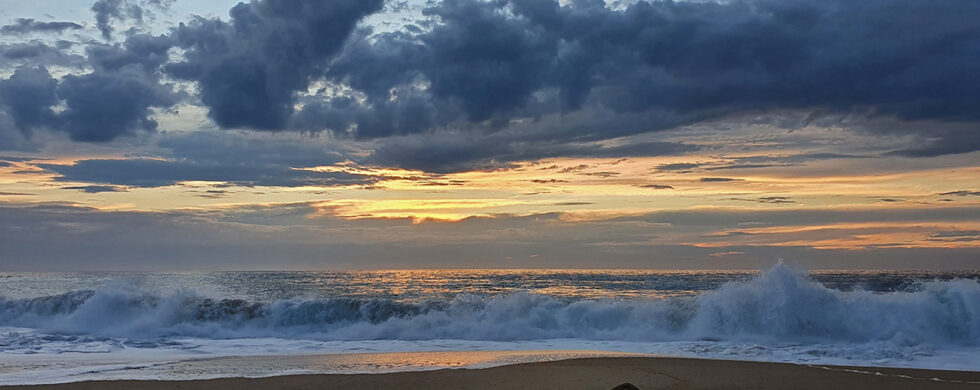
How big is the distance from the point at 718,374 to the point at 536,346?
20.3ft

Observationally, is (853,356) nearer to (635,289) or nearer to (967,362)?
(967,362)

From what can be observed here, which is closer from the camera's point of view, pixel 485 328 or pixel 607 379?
pixel 607 379

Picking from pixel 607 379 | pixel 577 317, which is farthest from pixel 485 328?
pixel 607 379

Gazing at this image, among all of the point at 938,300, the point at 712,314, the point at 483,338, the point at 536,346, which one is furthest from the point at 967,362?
the point at 483,338

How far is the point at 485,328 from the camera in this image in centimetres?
1998

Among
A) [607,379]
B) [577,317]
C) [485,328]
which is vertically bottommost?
[485,328]

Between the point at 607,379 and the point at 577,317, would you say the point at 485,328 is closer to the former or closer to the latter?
the point at 577,317

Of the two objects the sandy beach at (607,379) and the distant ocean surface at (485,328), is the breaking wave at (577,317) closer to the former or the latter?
the distant ocean surface at (485,328)

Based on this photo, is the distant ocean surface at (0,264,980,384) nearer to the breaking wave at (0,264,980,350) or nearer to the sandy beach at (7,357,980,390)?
the breaking wave at (0,264,980,350)

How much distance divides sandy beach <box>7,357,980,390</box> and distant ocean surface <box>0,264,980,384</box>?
3.37 ft

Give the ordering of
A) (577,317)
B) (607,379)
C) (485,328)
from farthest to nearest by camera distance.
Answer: (577,317)
(485,328)
(607,379)

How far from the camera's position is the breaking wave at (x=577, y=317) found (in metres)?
18.0

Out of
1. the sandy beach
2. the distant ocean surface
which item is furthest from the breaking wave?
the sandy beach

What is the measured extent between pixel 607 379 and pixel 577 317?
9.93 m
